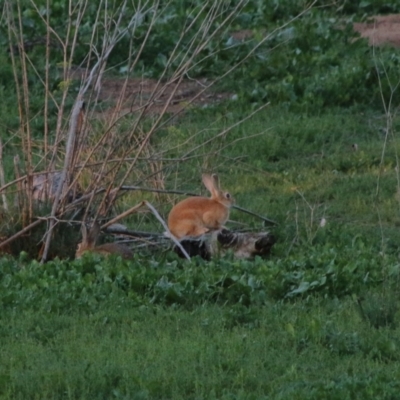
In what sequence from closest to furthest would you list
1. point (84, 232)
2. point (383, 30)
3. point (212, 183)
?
point (84, 232)
point (212, 183)
point (383, 30)

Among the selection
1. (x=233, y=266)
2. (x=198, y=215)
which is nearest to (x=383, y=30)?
(x=198, y=215)

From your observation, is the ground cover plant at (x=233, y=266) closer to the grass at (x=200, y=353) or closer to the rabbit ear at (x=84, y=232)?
the grass at (x=200, y=353)

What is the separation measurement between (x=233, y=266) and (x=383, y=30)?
9.17m

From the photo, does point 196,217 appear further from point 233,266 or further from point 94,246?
point 233,266

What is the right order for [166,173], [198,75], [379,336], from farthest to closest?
[198,75] < [166,173] < [379,336]

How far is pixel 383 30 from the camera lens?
17281 millimetres

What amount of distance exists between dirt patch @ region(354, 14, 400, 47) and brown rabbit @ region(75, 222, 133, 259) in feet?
24.7

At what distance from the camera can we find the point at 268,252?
9.80 metres

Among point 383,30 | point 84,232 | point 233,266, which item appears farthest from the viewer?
point 383,30

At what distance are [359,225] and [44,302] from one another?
3.72 m

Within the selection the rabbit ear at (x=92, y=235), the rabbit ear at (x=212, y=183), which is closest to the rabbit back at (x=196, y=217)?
the rabbit ear at (x=212, y=183)

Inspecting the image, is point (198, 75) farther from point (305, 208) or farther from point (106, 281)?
point (106, 281)

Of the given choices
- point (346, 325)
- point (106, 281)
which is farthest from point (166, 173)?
point (346, 325)

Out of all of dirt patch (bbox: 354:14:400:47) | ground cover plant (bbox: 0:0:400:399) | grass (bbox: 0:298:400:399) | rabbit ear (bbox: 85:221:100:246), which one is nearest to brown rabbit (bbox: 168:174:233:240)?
ground cover plant (bbox: 0:0:400:399)
